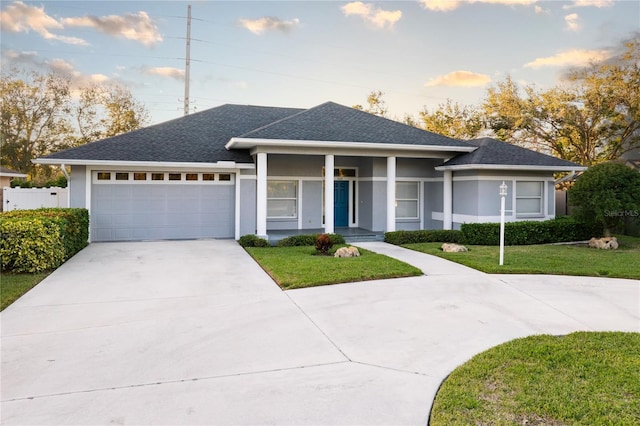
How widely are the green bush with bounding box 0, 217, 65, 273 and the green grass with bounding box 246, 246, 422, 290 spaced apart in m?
4.60

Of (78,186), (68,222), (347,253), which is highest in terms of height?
(78,186)

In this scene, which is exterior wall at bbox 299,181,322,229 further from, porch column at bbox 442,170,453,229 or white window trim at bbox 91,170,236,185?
porch column at bbox 442,170,453,229

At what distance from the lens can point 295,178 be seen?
16781 mm

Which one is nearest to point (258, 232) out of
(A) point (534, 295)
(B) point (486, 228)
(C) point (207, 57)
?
(B) point (486, 228)

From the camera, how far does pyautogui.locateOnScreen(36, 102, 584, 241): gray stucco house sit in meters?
14.4

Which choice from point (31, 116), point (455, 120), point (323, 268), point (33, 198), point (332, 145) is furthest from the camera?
point (455, 120)

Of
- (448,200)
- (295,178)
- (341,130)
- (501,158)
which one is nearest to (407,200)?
(448,200)

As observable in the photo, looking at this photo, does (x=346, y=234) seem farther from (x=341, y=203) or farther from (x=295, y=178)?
(x=295, y=178)

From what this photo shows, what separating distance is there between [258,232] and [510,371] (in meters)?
10.8

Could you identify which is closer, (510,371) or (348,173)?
(510,371)

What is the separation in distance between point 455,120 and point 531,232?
70.6 ft

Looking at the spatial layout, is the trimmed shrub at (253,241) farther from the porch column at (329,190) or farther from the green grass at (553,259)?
the green grass at (553,259)

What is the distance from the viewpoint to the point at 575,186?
14.3 metres

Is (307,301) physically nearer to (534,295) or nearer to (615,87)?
(534,295)
